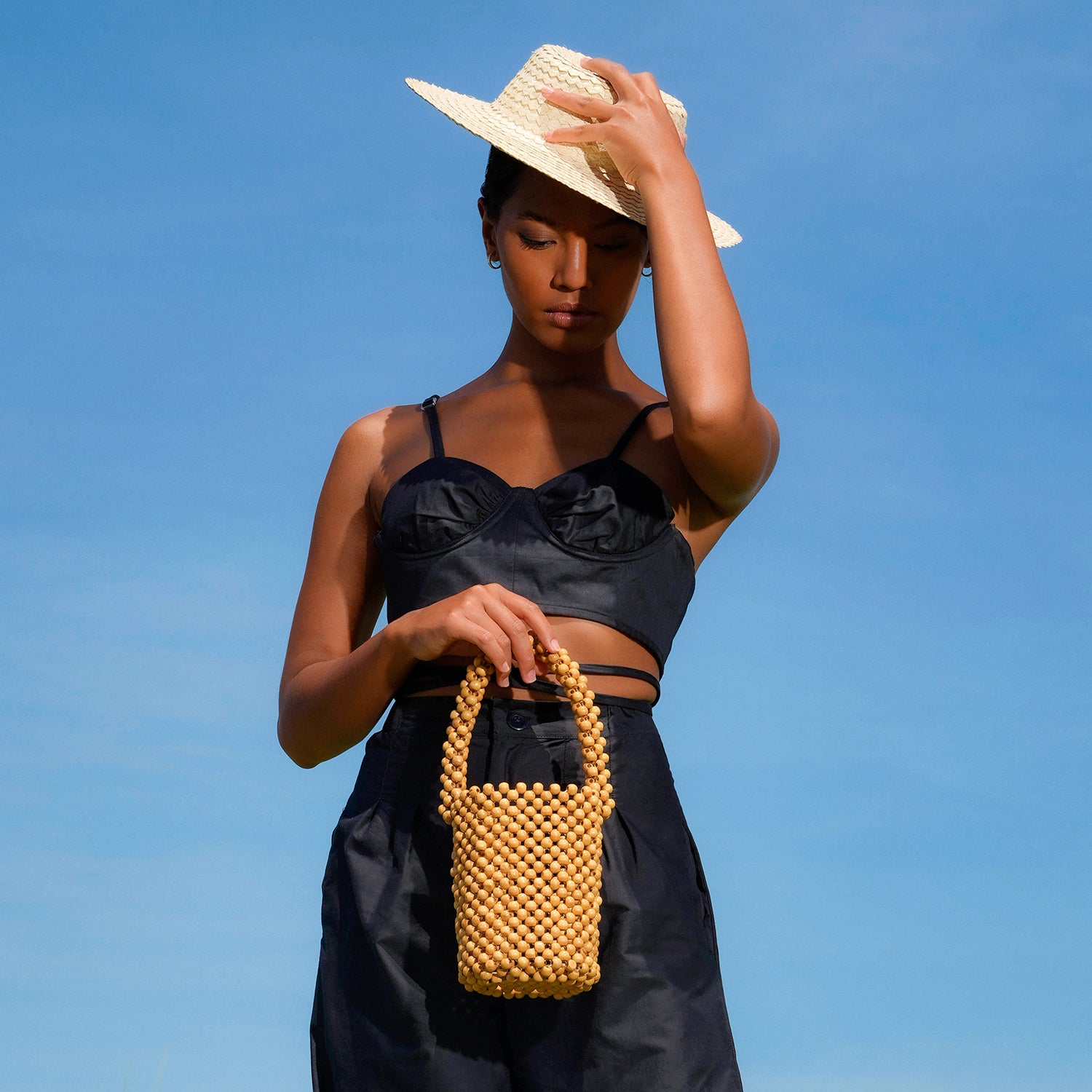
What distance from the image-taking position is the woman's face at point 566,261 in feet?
10.3

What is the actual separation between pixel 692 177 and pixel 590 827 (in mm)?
1242

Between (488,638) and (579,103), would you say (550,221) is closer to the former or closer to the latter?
(579,103)

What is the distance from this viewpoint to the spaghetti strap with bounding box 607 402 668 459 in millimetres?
3129

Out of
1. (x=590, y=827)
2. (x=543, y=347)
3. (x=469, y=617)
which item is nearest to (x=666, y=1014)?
(x=590, y=827)

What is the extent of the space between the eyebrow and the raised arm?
0.36 ft

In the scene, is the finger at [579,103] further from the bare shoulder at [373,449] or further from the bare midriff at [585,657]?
the bare midriff at [585,657]

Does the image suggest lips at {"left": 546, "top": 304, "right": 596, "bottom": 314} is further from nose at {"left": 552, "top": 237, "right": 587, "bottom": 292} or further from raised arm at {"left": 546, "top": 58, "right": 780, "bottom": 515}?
raised arm at {"left": 546, "top": 58, "right": 780, "bottom": 515}

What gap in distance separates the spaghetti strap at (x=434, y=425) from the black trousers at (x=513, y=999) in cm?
55

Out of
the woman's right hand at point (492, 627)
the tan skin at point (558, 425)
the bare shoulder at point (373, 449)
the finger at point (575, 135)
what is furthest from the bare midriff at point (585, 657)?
the finger at point (575, 135)

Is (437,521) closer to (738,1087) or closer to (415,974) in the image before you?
(415,974)

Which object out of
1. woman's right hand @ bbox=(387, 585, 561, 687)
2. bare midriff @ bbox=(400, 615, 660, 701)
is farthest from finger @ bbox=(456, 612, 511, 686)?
bare midriff @ bbox=(400, 615, 660, 701)

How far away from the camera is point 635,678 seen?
2955 mm

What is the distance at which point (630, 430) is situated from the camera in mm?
3162

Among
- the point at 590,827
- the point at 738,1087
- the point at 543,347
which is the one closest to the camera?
the point at 590,827
